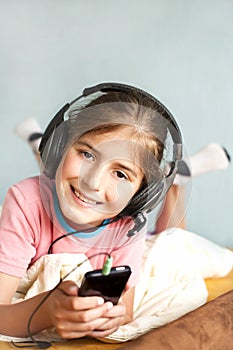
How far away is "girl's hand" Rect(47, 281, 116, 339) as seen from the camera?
1074 millimetres

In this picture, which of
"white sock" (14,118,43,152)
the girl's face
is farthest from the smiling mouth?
"white sock" (14,118,43,152)

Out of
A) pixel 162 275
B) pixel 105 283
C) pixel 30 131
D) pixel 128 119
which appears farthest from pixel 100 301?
pixel 30 131

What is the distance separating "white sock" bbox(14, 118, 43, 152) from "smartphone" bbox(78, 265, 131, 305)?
0.74m

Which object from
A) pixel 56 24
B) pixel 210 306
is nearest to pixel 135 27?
pixel 56 24

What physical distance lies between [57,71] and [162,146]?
89 cm

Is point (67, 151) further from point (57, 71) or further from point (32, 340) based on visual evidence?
point (57, 71)

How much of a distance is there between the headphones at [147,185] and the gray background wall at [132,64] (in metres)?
0.80

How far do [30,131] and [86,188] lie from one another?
0.72 metres

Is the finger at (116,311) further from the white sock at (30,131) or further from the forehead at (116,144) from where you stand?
the white sock at (30,131)

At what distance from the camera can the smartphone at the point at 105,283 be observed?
3.51 ft

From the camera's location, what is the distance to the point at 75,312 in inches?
42.4

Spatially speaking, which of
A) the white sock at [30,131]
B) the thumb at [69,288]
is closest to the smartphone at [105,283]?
the thumb at [69,288]

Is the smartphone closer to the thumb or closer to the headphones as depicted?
the thumb

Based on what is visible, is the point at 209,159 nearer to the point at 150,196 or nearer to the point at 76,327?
the point at 150,196
